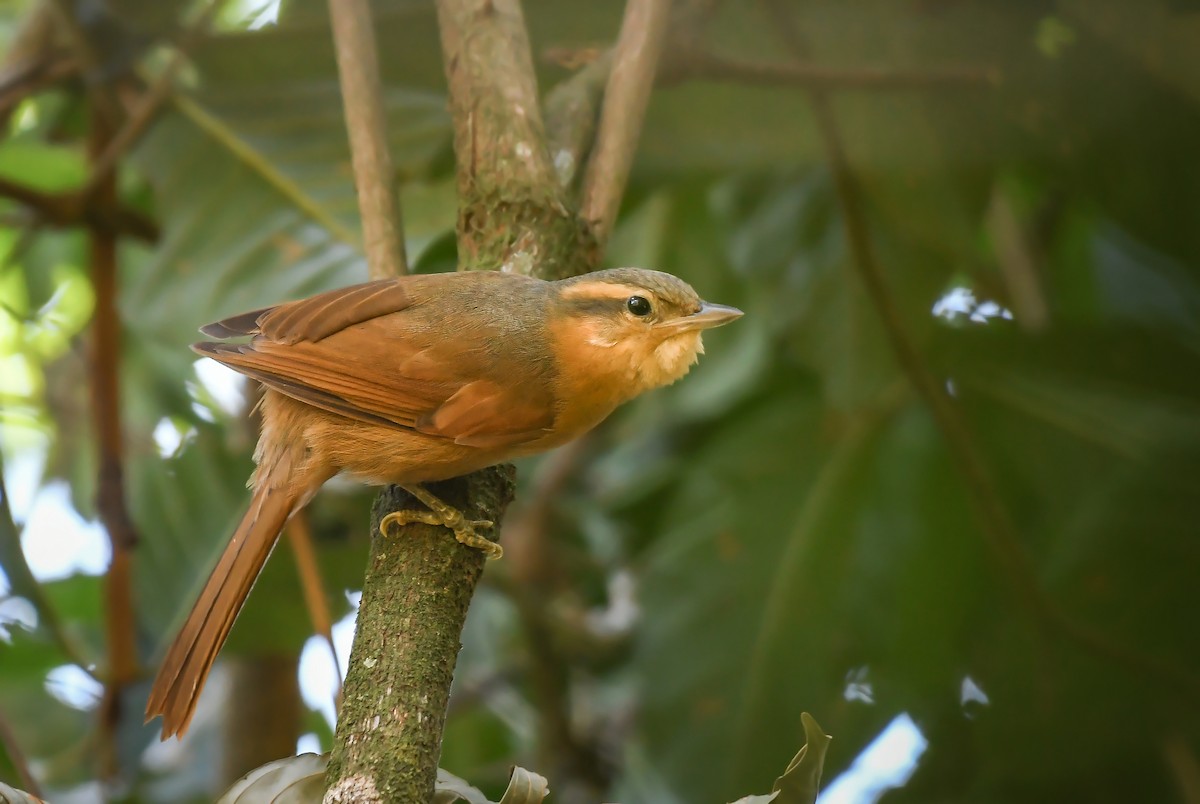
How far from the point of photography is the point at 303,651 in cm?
314

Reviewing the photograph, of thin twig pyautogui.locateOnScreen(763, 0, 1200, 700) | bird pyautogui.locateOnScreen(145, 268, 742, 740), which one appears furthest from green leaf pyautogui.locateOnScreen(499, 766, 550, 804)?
thin twig pyautogui.locateOnScreen(763, 0, 1200, 700)

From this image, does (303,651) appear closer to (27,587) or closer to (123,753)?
(123,753)

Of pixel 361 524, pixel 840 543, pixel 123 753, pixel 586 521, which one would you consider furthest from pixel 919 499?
pixel 123 753

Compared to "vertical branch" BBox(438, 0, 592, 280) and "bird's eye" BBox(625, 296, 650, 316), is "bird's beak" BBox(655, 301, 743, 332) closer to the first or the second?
"bird's eye" BBox(625, 296, 650, 316)

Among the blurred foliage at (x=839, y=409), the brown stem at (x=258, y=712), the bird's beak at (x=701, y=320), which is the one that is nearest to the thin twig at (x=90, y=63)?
the blurred foliage at (x=839, y=409)

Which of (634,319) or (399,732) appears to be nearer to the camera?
(399,732)

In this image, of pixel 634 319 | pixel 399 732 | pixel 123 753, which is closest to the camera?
pixel 399 732

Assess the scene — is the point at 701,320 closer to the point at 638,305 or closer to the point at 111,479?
the point at 638,305

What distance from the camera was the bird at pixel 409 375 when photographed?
89.0 inches

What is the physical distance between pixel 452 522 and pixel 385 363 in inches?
17.5

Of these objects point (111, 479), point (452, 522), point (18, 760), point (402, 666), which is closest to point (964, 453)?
point (452, 522)

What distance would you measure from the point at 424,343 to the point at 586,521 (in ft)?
6.26

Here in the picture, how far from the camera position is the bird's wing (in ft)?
7.45

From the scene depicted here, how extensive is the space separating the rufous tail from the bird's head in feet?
2.02
